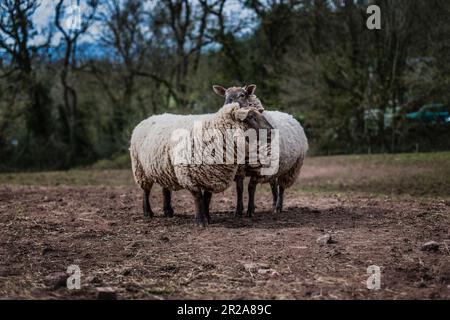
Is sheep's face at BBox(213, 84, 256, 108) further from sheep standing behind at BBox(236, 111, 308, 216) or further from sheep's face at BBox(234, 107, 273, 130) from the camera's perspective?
sheep's face at BBox(234, 107, 273, 130)

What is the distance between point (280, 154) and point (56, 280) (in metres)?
4.76

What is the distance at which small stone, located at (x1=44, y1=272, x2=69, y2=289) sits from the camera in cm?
462

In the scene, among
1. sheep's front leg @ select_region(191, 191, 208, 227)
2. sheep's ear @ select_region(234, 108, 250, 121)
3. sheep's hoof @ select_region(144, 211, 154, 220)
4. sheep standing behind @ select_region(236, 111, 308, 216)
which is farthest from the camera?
sheep's hoof @ select_region(144, 211, 154, 220)

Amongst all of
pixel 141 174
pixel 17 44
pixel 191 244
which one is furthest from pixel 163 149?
pixel 17 44

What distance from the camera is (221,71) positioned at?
28125mm

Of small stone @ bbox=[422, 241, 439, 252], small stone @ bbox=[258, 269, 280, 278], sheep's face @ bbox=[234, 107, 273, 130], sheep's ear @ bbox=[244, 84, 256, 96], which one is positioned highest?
sheep's ear @ bbox=[244, 84, 256, 96]

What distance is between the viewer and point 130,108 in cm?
2877

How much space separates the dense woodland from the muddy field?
30.4 feet

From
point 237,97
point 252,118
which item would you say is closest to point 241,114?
point 252,118

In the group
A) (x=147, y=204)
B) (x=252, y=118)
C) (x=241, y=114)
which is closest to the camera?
(x=241, y=114)

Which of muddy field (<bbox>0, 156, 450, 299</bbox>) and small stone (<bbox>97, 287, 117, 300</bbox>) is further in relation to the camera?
muddy field (<bbox>0, 156, 450, 299</bbox>)

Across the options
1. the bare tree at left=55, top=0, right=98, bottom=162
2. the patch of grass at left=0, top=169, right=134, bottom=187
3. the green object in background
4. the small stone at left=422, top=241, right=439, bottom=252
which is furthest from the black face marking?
the bare tree at left=55, top=0, right=98, bottom=162

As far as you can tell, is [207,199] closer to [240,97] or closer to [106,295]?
[240,97]
